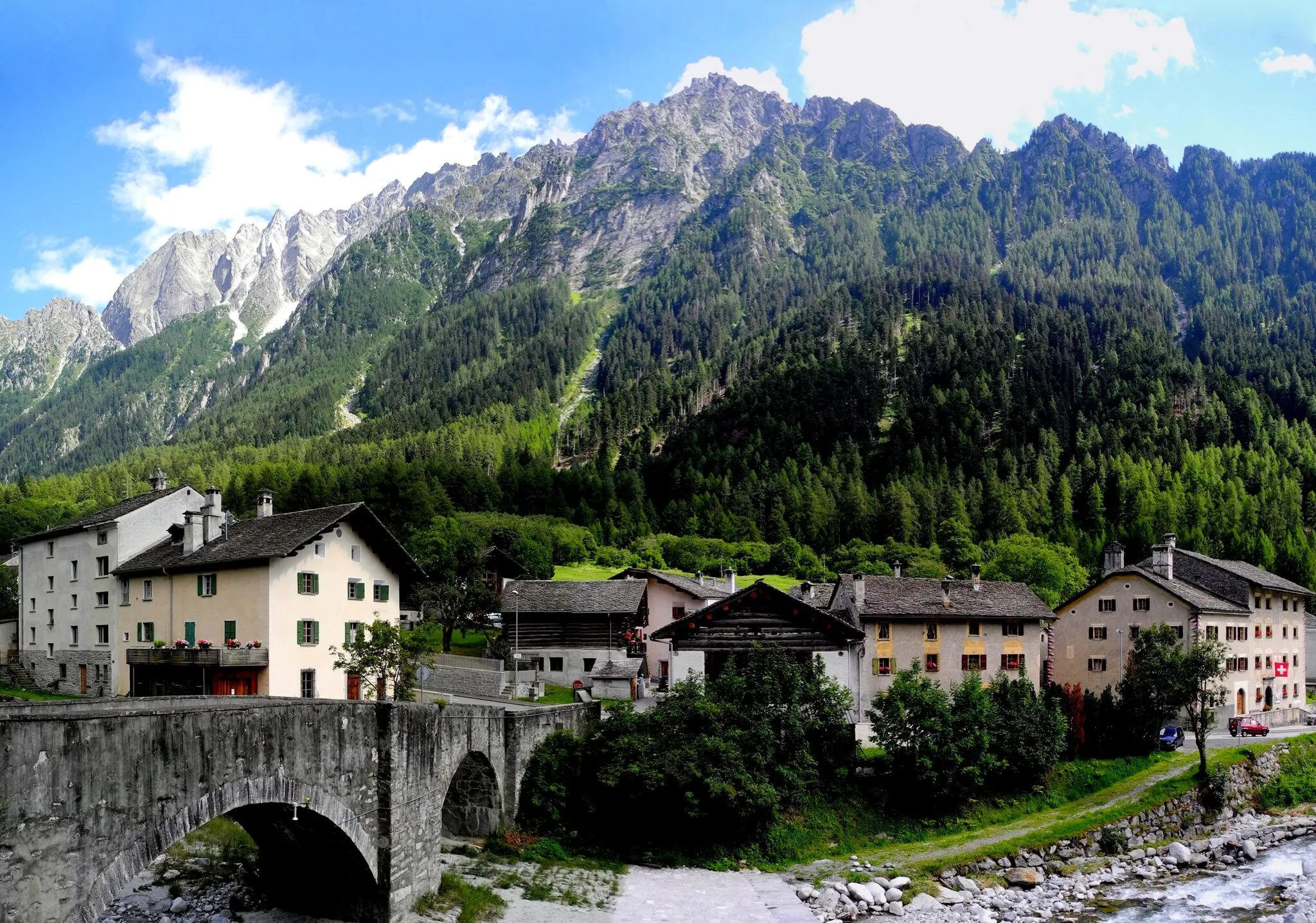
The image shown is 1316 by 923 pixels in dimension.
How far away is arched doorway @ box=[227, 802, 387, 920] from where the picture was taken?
28.4 metres

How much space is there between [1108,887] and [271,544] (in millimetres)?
40933

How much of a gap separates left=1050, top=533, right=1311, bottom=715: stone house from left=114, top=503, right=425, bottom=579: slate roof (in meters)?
48.3

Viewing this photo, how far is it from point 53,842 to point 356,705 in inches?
446

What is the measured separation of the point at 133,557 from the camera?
59.0 meters

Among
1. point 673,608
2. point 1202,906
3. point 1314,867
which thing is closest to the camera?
point 1202,906

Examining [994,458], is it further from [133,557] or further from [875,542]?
[133,557]

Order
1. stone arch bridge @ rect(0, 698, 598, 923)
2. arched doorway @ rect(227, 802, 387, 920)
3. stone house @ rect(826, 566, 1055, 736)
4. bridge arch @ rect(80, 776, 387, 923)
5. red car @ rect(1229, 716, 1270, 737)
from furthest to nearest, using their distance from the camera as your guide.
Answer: red car @ rect(1229, 716, 1270, 737), stone house @ rect(826, 566, 1055, 736), arched doorway @ rect(227, 802, 387, 920), bridge arch @ rect(80, 776, 387, 923), stone arch bridge @ rect(0, 698, 598, 923)

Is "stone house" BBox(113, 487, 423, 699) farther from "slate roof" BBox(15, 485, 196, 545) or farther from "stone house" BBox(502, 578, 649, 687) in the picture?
"stone house" BBox(502, 578, 649, 687)

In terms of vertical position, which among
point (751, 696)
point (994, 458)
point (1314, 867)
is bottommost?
point (1314, 867)

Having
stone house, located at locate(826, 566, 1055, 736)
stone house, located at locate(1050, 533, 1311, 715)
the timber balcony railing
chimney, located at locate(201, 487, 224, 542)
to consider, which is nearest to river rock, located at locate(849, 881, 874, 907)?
stone house, located at locate(826, 566, 1055, 736)

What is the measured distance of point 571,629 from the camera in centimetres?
7638

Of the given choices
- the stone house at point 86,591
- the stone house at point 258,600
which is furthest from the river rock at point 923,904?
the stone house at point 86,591

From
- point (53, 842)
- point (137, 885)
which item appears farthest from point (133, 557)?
point (53, 842)

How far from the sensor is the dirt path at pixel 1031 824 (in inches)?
1766
